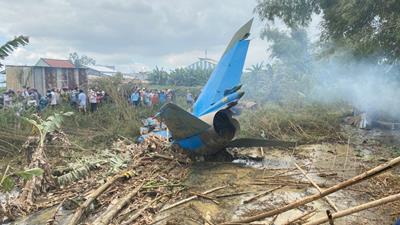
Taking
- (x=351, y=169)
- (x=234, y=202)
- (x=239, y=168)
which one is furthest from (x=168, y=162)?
(x=351, y=169)

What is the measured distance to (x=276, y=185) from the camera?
19.7 ft

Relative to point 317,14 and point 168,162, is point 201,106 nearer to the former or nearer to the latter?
point 168,162

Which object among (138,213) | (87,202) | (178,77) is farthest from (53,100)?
(178,77)

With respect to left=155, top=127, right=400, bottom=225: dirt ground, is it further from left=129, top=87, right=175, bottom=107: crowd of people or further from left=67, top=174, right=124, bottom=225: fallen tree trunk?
left=129, top=87, right=175, bottom=107: crowd of people

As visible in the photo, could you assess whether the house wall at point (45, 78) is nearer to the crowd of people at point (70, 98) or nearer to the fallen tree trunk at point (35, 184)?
the crowd of people at point (70, 98)

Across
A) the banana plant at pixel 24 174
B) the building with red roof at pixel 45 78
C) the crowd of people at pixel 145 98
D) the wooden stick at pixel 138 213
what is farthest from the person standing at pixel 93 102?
the wooden stick at pixel 138 213

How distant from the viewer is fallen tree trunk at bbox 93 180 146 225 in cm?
446

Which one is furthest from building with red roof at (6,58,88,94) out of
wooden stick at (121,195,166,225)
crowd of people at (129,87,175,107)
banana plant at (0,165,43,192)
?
wooden stick at (121,195,166,225)

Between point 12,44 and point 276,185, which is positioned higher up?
point 12,44

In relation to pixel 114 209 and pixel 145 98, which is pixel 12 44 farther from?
pixel 145 98

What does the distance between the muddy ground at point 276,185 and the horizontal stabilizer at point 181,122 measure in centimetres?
82

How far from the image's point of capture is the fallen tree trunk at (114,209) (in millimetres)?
4455

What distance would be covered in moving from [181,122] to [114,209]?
100 inches

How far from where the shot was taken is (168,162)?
299 inches
